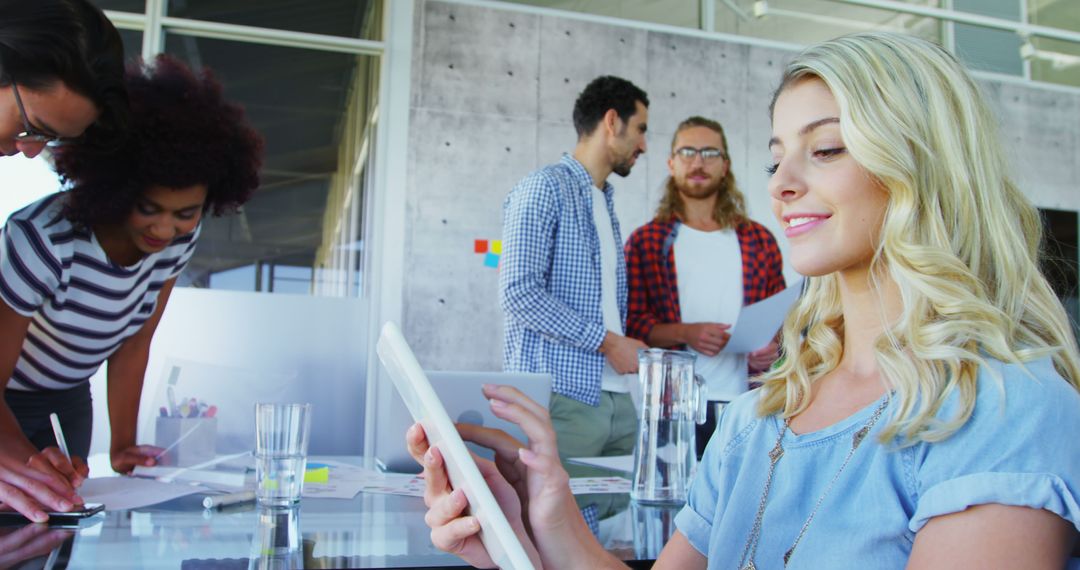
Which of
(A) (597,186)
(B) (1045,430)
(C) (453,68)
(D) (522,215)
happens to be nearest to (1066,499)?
(B) (1045,430)

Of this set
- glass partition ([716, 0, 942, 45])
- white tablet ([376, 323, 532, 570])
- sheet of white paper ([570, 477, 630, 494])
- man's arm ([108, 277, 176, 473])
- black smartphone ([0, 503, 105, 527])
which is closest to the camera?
white tablet ([376, 323, 532, 570])

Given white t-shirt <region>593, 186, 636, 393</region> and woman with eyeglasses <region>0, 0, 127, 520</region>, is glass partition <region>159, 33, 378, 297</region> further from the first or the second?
woman with eyeglasses <region>0, 0, 127, 520</region>

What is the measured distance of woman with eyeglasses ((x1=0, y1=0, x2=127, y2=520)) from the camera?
→ 1.50 metres

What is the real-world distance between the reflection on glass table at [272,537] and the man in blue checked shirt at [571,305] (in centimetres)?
123

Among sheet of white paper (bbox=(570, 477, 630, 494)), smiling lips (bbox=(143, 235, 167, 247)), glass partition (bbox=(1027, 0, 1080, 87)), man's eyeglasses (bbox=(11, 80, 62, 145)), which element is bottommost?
sheet of white paper (bbox=(570, 477, 630, 494))

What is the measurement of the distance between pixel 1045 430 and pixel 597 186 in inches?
94.2

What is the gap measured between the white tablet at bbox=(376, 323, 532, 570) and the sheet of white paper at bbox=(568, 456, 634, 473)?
1.16 metres

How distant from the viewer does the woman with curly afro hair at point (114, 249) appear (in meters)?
1.79

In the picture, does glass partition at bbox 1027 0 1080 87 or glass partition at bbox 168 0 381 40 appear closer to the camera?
glass partition at bbox 168 0 381 40

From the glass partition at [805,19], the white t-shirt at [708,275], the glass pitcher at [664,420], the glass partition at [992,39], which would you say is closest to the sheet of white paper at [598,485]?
the glass pitcher at [664,420]

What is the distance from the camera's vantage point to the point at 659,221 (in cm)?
318

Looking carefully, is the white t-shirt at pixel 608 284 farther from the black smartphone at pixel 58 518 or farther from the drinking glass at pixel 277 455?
the black smartphone at pixel 58 518

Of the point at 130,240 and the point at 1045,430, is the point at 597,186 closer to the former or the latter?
the point at 130,240

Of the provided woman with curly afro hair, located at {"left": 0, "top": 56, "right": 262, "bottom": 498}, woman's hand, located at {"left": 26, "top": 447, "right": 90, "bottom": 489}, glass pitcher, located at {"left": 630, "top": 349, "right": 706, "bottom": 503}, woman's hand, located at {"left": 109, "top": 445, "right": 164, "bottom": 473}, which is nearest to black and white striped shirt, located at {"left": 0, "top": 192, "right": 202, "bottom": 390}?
woman with curly afro hair, located at {"left": 0, "top": 56, "right": 262, "bottom": 498}
